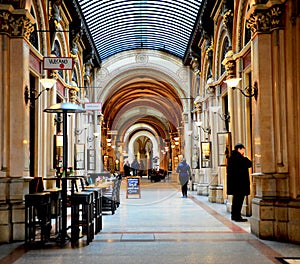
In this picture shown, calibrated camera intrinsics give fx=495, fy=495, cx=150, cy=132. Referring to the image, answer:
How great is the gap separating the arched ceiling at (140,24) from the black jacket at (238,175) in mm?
9407

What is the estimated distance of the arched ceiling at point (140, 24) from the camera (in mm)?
19688

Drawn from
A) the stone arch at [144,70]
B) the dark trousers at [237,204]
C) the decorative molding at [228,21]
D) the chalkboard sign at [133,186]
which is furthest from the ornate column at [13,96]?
the stone arch at [144,70]

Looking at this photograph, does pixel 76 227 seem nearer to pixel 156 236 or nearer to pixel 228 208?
pixel 156 236

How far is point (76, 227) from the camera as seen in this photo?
8352mm

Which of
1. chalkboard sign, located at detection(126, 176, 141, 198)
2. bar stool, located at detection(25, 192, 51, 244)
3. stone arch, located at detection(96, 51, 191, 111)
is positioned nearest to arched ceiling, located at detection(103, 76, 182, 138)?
stone arch, located at detection(96, 51, 191, 111)

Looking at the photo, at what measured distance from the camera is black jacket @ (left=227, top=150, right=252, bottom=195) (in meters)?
10.6

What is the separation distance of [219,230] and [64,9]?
1003cm

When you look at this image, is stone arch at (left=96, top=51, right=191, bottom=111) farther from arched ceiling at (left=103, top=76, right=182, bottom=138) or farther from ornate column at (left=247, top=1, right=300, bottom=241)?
ornate column at (left=247, top=1, right=300, bottom=241)

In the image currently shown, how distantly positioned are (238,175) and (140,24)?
14.2 meters

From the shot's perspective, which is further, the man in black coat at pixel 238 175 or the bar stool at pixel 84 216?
the man in black coat at pixel 238 175

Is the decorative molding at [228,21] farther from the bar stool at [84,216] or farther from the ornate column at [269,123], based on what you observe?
the bar stool at [84,216]

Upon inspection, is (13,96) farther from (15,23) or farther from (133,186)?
(133,186)

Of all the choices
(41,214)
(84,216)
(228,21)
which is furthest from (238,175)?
(228,21)

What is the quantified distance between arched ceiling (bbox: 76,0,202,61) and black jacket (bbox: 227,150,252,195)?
9.41m
